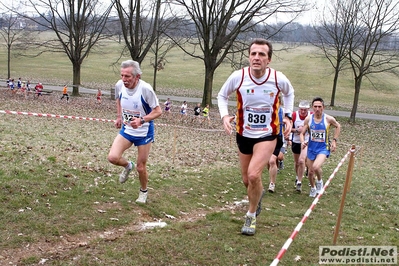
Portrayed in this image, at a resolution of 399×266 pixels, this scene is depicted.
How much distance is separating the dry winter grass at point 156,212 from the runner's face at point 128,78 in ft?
6.34

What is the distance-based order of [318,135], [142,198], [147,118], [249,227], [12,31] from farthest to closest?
[12,31], [318,135], [142,198], [147,118], [249,227]

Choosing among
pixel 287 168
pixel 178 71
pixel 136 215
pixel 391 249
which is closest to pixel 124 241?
pixel 136 215

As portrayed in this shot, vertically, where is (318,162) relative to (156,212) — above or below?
above

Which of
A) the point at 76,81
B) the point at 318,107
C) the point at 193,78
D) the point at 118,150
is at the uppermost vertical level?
the point at 318,107

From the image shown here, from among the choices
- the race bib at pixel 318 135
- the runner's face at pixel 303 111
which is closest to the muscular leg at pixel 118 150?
the race bib at pixel 318 135

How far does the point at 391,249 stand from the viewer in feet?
18.6

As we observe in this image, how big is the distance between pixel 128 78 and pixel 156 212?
215cm

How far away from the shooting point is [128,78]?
244 inches

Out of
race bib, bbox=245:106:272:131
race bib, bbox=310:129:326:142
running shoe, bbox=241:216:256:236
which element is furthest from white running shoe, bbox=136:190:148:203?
race bib, bbox=310:129:326:142

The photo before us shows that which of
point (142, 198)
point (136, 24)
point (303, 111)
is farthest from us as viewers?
point (136, 24)

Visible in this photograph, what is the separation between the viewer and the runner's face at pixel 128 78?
6148 millimetres

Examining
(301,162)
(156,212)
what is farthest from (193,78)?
(156,212)

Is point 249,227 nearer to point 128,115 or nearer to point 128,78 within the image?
point 128,115

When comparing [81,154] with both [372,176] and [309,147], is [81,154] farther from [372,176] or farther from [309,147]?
[372,176]
